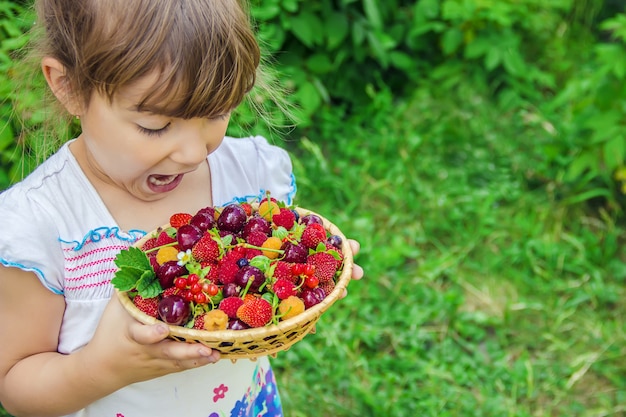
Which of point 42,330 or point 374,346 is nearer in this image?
point 42,330

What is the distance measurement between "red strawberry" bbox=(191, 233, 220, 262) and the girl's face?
12cm

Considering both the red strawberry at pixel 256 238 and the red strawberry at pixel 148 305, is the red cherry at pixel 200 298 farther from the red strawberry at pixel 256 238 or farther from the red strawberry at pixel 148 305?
the red strawberry at pixel 256 238

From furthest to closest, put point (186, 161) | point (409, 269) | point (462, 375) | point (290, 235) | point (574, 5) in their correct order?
point (574, 5)
point (409, 269)
point (462, 375)
point (290, 235)
point (186, 161)

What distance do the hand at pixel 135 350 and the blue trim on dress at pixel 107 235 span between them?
0.35 feet

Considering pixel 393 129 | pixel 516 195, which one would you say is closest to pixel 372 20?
pixel 393 129

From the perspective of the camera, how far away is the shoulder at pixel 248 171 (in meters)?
1.45

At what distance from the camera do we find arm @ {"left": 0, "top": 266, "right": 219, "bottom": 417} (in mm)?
1153

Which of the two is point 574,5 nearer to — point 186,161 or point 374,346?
point 374,346

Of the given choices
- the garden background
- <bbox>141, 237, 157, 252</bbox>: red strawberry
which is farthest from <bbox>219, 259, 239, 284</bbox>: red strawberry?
the garden background

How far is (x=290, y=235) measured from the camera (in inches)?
51.9

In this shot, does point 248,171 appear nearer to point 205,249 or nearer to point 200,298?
point 205,249

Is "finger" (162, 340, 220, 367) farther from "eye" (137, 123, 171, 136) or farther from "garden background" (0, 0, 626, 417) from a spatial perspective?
"garden background" (0, 0, 626, 417)

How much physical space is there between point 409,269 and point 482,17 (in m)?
1.46

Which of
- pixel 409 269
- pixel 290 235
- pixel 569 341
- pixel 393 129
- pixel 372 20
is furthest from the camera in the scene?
pixel 393 129
